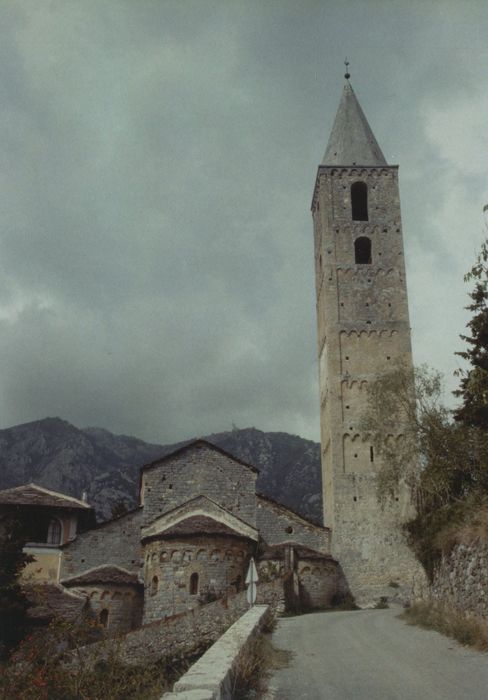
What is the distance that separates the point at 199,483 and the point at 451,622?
1754cm

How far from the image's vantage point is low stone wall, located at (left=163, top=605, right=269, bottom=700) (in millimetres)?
5383

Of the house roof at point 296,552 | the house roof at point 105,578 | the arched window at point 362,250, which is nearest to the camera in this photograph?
the house roof at point 105,578

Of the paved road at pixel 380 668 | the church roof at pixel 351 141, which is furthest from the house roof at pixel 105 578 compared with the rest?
the church roof at pixel 351 141

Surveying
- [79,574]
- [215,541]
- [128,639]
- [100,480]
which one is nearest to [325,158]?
[215,541]

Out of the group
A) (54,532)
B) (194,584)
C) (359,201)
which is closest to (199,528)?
(194,584)

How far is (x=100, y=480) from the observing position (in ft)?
266

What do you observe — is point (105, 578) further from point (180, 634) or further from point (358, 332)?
point (358, 332)

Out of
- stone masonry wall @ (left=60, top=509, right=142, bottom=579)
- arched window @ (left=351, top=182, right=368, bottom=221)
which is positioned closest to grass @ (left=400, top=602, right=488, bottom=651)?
stone masonry wall @ (left=60, top=509, right=142, bottom=579)

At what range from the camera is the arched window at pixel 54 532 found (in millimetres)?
29328

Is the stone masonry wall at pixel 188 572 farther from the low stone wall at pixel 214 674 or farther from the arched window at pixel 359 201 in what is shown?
the arched window at pixel 359 201

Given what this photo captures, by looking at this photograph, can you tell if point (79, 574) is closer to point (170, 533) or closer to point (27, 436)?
point (170, 533)

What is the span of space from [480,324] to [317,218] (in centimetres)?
2019

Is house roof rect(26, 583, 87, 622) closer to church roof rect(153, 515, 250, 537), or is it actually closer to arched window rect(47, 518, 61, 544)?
arched window rect(47, 518, 61, 544)

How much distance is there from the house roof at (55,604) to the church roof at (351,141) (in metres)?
27.9
